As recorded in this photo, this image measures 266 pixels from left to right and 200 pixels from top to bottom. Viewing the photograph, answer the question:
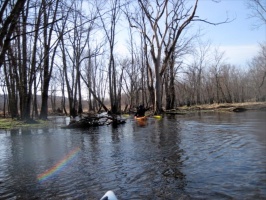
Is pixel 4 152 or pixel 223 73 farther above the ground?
pixel 223 73

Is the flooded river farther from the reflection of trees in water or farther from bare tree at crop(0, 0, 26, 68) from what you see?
bare tree at crop(0, 0, 26, 68)

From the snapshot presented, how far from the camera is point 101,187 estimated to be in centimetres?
568

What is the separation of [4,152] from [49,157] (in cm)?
255

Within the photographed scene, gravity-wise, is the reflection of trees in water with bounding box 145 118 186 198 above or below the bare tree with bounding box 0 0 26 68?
below

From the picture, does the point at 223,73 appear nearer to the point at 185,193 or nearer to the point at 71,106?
the point at 71,106

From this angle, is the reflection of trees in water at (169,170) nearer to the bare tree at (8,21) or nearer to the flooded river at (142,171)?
the flooded river at (142,171)

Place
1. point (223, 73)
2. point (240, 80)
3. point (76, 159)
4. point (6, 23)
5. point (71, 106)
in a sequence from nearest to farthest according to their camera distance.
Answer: point (6, 23) < point (76, 159) < point (71, 106) < point (223, 73) < point (240, 80)

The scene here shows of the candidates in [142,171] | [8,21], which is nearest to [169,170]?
[142,171]

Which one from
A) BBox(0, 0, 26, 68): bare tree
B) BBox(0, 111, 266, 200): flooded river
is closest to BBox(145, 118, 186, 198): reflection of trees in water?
BBox(0, 111, 266, 200): flooded river

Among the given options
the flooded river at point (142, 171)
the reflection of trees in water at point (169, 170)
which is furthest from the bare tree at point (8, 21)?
the reflection of trees in water at point (169, 170)

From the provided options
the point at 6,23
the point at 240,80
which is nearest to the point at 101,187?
the point at 6,23

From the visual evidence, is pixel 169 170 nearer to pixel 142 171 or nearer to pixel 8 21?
pixel 142 171

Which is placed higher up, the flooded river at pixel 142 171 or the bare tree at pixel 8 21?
the bare tree at pixel 8 21

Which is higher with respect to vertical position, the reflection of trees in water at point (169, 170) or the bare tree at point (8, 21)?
the bare tree at point (8, 21)
